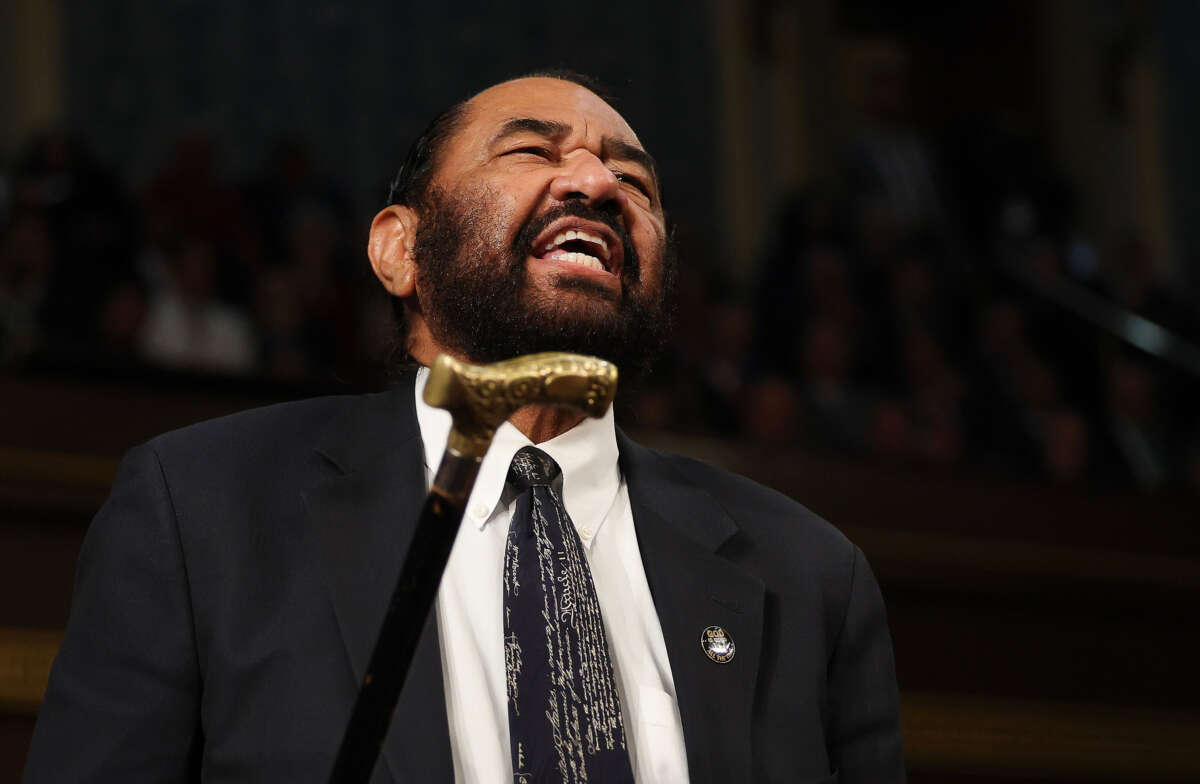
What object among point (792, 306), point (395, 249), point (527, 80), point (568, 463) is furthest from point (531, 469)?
point (792, 306)

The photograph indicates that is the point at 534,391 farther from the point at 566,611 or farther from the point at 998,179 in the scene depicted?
the point at 998,179

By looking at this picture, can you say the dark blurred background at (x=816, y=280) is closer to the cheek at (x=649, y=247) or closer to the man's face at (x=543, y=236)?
the man's face at (x=543, y=236)

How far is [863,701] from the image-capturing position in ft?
4.04

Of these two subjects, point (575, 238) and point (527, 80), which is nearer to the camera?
point (575, 238)

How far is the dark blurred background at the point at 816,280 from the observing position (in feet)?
7.64

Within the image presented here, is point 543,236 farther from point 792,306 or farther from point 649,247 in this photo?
point 792,306

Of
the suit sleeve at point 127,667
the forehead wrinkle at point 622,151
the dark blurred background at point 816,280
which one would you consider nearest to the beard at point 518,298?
the forehead wrinkle at point 622,151

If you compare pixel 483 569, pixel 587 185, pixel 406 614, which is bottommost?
pixel 406 614

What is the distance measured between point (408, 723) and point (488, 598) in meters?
0.14

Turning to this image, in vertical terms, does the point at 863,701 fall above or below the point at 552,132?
below

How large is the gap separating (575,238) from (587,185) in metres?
0.05

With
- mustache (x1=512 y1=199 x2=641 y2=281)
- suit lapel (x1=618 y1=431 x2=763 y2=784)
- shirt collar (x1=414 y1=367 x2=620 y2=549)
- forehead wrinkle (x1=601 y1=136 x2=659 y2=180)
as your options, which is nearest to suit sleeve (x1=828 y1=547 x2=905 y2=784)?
suit lapel (x1=618 y1=431 x2=763 y2=784)

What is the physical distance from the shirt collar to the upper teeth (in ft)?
0.51

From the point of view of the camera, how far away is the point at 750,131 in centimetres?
645
